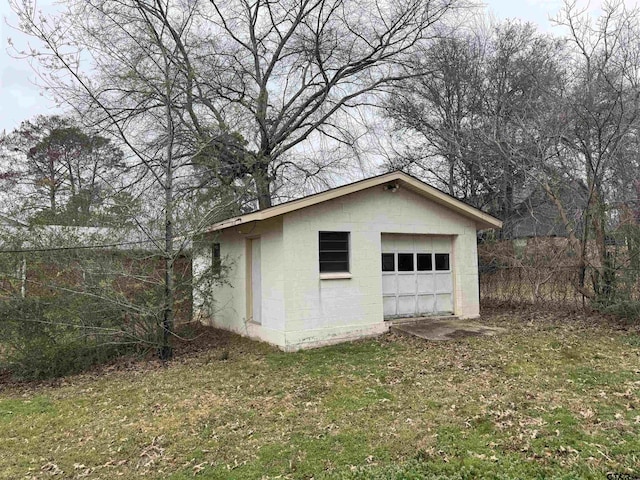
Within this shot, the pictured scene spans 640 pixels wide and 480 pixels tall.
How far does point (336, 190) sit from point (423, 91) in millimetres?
10723

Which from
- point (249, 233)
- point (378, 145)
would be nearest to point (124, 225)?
point (249, 233)

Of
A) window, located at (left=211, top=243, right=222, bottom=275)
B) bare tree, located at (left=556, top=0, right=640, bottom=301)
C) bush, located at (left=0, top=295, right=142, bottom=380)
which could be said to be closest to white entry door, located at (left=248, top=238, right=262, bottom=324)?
window, located at (left=211, top=243, right=222, bottom=275)

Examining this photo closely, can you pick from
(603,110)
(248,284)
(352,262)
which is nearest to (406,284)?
(352,262)

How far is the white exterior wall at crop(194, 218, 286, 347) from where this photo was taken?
878 centimetres

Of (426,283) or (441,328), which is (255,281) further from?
(441,328)

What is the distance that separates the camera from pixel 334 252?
9.29m

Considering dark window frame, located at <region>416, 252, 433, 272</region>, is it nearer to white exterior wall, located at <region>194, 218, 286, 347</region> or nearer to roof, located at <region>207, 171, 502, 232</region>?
roof, located at <region>207, 171, 502, 232</region>

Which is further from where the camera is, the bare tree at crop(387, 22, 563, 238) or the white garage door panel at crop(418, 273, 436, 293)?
the bare tree at crop(387, 22, 563, 238)

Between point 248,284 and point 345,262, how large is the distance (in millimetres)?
2431

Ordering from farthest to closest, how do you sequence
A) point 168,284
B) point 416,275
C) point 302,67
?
point 302,67 → point 416,275 → point 168,284

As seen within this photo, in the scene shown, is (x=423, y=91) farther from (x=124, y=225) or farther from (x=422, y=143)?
(x=124, y=225)

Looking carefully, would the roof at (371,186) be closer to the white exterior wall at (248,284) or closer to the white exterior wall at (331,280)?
the white exterior wall at (331,280)

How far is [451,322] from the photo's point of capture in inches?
400

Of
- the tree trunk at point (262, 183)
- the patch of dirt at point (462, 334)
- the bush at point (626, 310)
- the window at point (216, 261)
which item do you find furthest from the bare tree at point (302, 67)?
the bush at point (626, 310)
